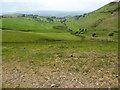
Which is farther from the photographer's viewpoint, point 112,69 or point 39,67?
point 39,67

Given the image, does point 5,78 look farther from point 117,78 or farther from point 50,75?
point 117,78

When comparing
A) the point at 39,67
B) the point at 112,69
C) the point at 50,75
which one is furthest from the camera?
the point at 39,67

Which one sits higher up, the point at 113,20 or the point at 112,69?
the point at 113,20

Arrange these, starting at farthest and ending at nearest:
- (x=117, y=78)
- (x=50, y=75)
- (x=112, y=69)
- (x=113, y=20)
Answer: (x=113, y=20)
(x=112, y=69)
(x=50, y=75)
(x=117, y=78)

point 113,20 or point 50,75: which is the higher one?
point 113,20

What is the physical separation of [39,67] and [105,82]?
22.3 feet

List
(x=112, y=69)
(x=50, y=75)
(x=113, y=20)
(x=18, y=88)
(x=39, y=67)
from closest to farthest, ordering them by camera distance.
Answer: (x=18, y=88)
(x=50, y=75)
(x=112, y=69)
(x=39, y=67)
(x=113, y=20)

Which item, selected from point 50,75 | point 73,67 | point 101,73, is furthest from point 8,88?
point 101,73

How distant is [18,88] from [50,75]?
305 cm

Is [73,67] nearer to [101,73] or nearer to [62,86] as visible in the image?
[101,73]

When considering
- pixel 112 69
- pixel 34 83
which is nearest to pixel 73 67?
pixel 112 69

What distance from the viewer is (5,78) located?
11.9m

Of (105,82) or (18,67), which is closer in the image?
(105,82)

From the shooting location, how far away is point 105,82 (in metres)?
10.6
